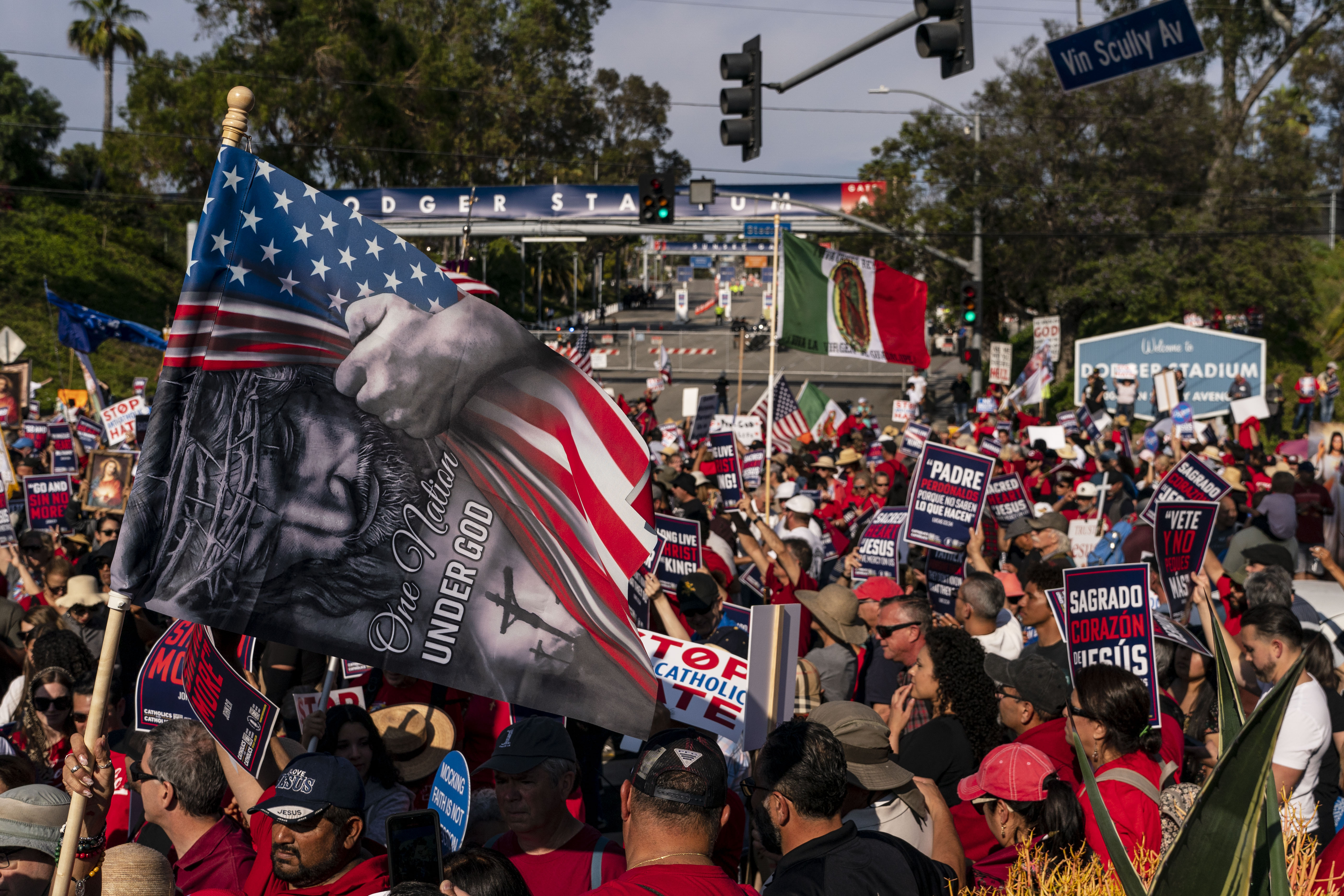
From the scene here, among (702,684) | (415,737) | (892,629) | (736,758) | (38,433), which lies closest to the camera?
(702,684)

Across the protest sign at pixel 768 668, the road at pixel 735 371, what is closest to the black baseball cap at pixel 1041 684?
the protest sign at pixel 768 668

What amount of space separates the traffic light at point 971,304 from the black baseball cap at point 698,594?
20408mm

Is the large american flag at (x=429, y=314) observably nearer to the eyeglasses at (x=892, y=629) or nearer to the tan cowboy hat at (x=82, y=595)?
the eyeglasses at (x=892, y=629)

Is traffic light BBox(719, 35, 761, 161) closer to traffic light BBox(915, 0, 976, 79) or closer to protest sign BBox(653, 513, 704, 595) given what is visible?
traffic light BBox(915, 0, 976, 79)

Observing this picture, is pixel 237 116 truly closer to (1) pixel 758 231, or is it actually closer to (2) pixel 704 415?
(2) pixel 704 415

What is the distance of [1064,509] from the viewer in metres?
13.0

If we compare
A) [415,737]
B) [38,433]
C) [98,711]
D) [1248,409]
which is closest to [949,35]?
[415,737]

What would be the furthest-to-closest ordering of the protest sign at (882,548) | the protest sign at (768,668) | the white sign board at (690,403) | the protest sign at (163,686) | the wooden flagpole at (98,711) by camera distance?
the white sign board at (690,403) → the protest sign at (882,548) → the protest sign at (163,686) → the protest sign at (768,668) → the wooden flagpole at (98,711)

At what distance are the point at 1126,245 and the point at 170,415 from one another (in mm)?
36654

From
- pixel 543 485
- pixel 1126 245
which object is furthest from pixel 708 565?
pixel 1126 245

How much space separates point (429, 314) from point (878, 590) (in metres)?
4.40

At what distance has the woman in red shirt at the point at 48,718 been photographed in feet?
17.3

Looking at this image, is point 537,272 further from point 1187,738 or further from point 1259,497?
point 1187,738

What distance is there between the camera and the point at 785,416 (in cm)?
1612
